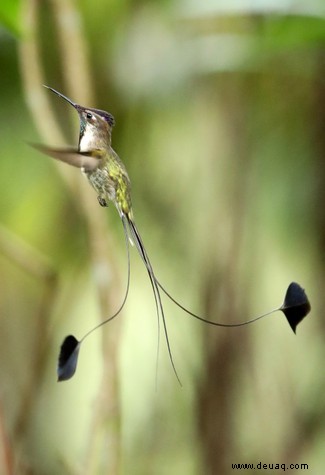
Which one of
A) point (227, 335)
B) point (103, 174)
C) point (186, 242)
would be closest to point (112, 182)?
point (103, 174)

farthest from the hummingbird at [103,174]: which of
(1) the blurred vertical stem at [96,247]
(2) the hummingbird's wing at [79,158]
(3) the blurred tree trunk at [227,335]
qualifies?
(3) the blurred tree trunk at [227,335]

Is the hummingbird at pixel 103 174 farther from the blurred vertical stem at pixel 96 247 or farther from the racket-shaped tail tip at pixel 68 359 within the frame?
the blurred vertical stem at pixel 96 247

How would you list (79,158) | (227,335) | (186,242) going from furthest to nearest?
1. (186,242)
2. (227,335)
3. (79,158)

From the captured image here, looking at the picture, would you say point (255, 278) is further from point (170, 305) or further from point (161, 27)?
point (161, 27)

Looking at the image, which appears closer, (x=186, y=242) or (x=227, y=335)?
(x=227, y=335)

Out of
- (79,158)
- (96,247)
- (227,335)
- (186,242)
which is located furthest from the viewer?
(186,242)

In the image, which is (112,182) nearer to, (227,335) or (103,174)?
(103,174)

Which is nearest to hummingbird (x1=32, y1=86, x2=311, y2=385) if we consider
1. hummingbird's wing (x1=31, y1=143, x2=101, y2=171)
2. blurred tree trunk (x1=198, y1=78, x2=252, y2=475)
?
hummingbird's wing (x1=31, y1=143, x2=101, y2=171)
